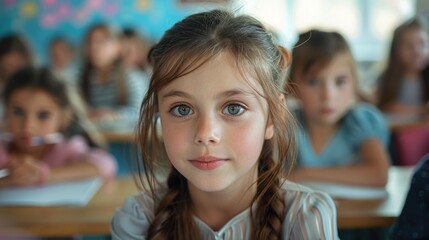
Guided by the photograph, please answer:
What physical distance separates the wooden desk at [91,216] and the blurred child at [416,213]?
0.90 feet

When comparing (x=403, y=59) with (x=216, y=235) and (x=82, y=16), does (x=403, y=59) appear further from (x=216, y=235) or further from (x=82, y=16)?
(x=82, y=16)

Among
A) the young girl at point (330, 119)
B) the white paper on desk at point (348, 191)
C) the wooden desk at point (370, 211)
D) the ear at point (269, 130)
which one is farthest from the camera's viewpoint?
the young girl at point (330, 119)

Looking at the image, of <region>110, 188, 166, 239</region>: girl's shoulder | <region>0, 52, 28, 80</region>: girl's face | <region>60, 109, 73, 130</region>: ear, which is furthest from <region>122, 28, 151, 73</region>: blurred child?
<region>110, 188, 166, 239</region>: girl's shoulder

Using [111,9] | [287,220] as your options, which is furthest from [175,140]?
[111,9]

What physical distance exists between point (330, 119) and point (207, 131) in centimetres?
94

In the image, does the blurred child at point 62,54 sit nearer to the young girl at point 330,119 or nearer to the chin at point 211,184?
the young girl at point 330,119

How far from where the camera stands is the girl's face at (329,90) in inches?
73.7

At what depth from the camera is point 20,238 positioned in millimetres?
1508

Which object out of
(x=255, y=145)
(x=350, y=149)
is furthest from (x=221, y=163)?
(x=350, y=149)

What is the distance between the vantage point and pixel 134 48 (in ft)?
16.9

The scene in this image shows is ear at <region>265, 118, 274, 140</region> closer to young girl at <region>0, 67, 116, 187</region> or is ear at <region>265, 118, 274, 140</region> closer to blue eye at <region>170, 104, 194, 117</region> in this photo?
blue eye at <region>170, 104, 194, 117</region>

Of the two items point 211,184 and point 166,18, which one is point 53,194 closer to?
point 211,184

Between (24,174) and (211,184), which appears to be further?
(24,174)

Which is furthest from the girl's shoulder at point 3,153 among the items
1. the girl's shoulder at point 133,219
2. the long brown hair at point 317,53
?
the long brown hair at point 317,53
